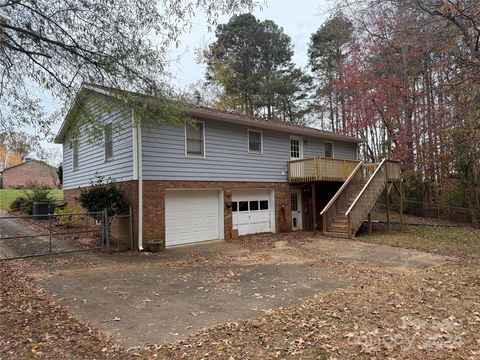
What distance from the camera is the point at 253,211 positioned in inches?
583

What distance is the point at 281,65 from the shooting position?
2786 cm

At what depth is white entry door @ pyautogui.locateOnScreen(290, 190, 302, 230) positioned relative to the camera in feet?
54.5

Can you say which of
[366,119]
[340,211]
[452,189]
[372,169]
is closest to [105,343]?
[340,211]

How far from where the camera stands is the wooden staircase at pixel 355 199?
1363cm

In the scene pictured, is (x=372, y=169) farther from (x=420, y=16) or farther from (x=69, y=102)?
(x=69, y=102)

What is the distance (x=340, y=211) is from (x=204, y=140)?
21.7ft

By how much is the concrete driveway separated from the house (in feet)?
5.22

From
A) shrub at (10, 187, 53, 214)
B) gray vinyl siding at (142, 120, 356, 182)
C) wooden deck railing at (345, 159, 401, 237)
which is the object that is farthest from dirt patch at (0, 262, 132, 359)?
shrub at (10, 187, 53, 214)

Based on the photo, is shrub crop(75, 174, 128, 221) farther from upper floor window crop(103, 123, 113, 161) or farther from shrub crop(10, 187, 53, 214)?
shrub crop(10, 187, 53, 214)

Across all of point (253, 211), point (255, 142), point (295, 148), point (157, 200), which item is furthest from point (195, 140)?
point (295, 148)

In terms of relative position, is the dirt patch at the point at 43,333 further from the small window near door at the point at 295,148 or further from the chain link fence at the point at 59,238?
the small window near door at the point at 295,148

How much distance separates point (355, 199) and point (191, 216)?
678cm

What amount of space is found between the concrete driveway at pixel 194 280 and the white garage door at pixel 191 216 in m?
0.68

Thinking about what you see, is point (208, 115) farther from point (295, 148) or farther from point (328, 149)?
point (328, 149)
